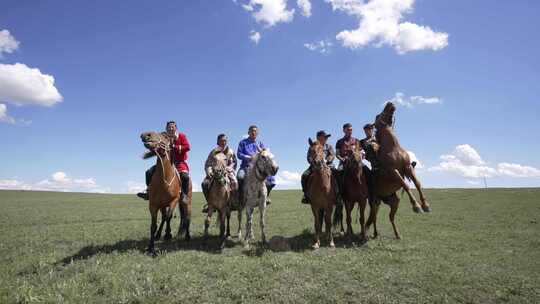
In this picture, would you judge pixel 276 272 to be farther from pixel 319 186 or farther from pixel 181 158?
pixel 181 158

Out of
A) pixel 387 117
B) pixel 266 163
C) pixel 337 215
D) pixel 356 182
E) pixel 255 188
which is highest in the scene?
pixel 387 117

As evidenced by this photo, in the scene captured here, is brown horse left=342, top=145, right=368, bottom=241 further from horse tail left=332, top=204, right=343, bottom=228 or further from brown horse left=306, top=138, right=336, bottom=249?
horse tail left=332, top=204, right=343, bottom=228

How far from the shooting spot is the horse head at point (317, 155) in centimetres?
934

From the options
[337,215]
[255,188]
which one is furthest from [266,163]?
[337,215]

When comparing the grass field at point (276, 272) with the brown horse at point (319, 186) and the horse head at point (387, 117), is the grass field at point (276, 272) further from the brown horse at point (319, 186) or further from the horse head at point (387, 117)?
the horse head at point (387, 117)

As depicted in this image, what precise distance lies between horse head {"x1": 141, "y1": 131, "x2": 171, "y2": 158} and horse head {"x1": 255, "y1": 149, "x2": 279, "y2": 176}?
2.72 meters

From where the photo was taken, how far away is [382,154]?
9.52 meters

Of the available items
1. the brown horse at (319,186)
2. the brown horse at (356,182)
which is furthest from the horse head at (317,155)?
the brown horse at (356,182)

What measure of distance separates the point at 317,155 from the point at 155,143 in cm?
471

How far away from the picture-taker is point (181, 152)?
10852mm

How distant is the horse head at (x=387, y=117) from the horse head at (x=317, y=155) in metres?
2.04

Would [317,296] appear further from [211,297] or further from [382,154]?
[382,154]

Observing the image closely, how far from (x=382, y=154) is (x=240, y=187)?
4774 millimetres

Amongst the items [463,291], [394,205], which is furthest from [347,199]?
[463,291]
